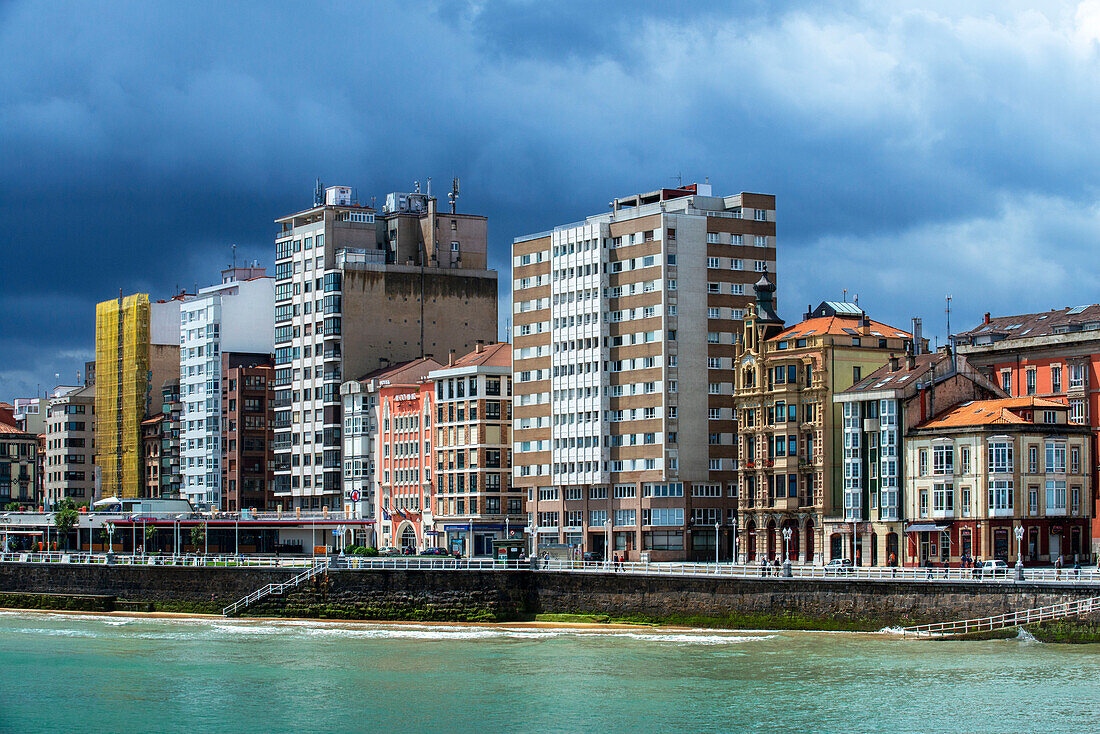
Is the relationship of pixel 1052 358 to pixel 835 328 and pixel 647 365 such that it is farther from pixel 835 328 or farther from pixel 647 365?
pixel 647 365

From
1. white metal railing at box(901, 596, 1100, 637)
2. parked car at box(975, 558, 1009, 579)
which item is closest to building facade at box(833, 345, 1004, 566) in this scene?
parked car at box(975, 558, 1009, 579)

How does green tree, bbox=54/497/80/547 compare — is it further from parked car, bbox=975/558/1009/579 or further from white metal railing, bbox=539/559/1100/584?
parked car, bbox=975/558/1009/579

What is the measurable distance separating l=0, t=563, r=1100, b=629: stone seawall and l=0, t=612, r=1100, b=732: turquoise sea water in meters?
2.53

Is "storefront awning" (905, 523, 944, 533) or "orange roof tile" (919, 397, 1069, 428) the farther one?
"storefront awning" (905, 523, 944, 533)

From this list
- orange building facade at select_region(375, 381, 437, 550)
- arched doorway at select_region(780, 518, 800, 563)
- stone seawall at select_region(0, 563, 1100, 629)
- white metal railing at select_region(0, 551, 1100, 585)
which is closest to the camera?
white metal railing at select_region(0, 551, 1100, 585)

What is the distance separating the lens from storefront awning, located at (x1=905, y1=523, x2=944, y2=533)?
5153 inches

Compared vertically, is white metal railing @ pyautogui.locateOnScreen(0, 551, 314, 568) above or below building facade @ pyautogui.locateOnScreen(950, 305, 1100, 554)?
below

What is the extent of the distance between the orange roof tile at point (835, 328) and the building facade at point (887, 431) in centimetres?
614

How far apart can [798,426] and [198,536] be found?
2926 inches

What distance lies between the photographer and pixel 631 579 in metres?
120

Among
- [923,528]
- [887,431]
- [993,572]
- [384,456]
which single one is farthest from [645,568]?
[384,456]

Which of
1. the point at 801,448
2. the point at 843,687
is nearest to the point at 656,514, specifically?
the point at 801,448

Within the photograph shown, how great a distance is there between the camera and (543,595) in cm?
12400

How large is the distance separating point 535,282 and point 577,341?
27.5ft
